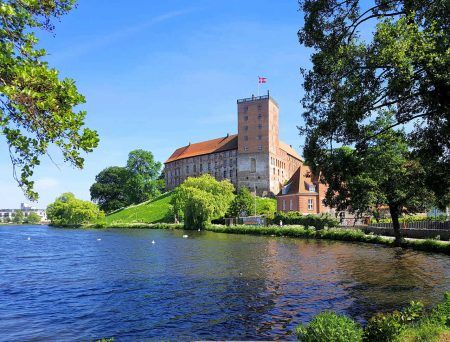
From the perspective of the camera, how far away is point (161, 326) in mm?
15289

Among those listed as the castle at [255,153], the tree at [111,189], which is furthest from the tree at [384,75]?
the tree at [111,189]

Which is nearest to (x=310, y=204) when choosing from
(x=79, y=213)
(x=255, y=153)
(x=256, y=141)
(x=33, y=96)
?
(x=255, y=153)

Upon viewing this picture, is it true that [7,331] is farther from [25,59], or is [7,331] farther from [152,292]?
[25,59]

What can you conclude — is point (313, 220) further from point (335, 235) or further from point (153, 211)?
point (153, 211)

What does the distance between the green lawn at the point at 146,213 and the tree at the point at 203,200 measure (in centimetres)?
2362

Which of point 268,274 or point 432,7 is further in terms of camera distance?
point 268,274

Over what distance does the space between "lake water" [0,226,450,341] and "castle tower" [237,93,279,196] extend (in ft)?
300

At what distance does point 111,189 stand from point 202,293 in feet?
455

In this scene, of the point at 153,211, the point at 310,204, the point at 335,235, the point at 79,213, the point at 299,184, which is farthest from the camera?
the point at 153,211

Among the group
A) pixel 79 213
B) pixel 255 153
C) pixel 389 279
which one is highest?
pixel 255 153

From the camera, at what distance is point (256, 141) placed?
12888 cm

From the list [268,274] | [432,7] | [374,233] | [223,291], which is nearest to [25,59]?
[432,7]

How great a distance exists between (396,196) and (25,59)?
39251 mm

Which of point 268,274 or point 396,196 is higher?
point 396,196
